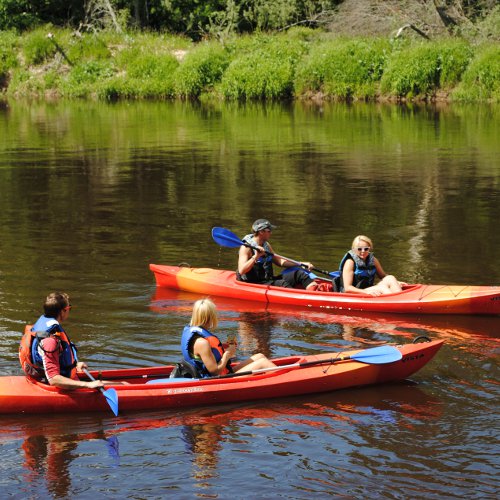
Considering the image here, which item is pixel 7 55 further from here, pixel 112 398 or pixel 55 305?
pixel 112 398

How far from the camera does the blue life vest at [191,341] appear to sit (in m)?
8.49

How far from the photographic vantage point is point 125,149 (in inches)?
1050

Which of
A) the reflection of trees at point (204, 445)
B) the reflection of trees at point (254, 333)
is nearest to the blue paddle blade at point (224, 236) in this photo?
the reflection of trees at point (254, 333)

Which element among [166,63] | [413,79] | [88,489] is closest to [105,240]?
[88,489]

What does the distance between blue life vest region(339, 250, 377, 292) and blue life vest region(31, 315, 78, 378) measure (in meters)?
4.07

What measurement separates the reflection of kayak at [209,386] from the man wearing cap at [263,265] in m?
3.01

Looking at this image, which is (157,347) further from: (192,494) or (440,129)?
(440,129)

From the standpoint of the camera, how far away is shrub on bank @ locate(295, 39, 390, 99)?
1427 inches

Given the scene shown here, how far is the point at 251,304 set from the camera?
12117mm

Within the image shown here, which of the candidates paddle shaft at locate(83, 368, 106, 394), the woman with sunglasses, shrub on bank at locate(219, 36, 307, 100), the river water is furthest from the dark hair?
shrub on bank at locate(219, 36, 307, 100)

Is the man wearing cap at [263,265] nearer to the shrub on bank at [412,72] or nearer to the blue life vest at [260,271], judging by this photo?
the blue life vest at [260,271]

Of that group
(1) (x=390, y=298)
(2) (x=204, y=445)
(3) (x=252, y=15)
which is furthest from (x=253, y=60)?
(2) (x=204, y=445)

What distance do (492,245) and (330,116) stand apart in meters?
18.4

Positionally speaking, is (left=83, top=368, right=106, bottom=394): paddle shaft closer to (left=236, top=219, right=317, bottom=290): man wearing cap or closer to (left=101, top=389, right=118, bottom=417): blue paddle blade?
(left=101, top=389, right=118, bottom=417): blue paddle blade
